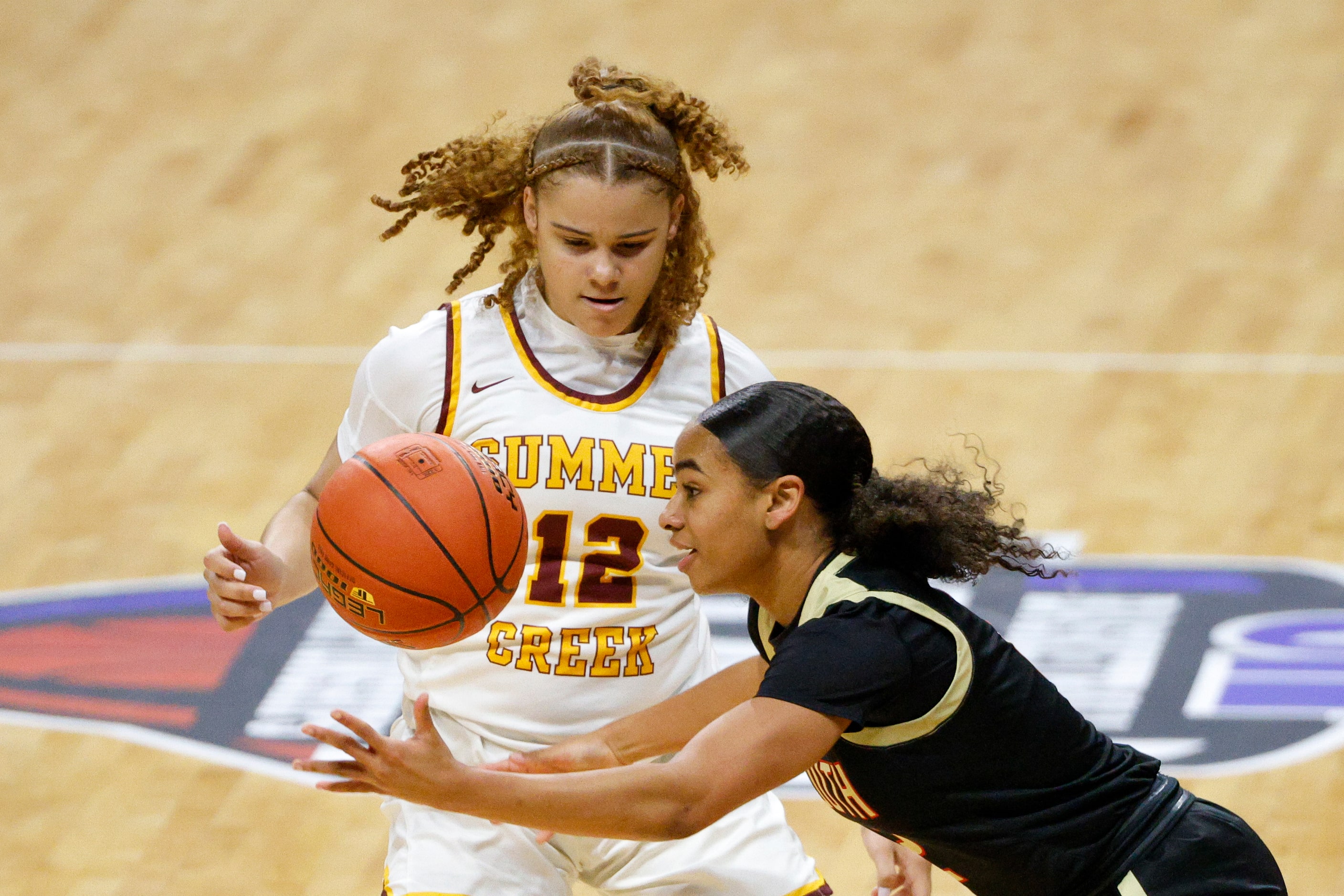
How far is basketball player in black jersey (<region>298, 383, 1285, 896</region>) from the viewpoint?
2.58 m

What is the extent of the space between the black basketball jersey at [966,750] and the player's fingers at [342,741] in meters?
0.61

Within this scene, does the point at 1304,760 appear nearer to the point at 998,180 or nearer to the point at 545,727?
the point at 545,727

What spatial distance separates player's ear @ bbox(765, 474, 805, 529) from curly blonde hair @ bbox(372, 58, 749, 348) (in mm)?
639

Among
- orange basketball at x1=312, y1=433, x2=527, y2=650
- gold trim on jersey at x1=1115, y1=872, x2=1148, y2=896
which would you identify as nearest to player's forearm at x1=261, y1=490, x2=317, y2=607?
orange basketball at x1=312, y1=433, x2=527, y2=650

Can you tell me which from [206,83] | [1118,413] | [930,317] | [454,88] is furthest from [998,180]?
[206,83]

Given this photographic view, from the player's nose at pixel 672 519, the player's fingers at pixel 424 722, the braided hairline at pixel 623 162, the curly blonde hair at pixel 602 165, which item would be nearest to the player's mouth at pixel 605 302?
the curly blonde hair at pixel 602 165

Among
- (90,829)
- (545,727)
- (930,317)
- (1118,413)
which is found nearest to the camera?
(545,727)

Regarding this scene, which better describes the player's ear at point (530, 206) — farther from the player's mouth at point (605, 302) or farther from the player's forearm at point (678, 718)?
the player's forearm at point (678, 718)

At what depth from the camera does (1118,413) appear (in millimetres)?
7016

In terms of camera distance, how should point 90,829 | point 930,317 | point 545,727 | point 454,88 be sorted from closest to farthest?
point 545,727, point 90,829, point 930,317, point 454,88

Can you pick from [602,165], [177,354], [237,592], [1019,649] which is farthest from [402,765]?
[177,354]

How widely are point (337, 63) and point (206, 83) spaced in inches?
27.7

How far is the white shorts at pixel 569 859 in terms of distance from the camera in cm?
307

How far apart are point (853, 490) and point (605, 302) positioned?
656 mm
